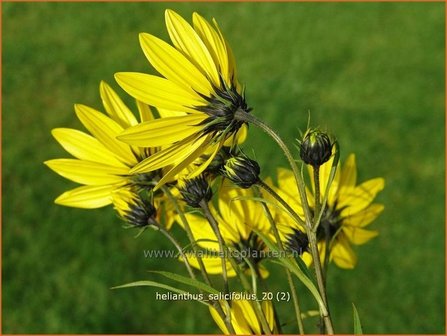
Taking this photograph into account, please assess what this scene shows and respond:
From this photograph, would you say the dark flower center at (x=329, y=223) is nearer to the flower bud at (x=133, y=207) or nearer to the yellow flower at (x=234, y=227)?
the yellow flower at (x=234, y=227)

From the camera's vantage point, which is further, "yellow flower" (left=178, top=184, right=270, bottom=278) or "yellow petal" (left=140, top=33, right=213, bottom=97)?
"yellow flower" (left=178, top=184, right=270, bottom=278)

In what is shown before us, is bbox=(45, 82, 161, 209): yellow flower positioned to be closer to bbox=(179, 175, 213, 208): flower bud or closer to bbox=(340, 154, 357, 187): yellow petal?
bbox=(179, 175, 213, 208): flower bud

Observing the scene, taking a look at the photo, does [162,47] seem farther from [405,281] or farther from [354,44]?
[354,44]

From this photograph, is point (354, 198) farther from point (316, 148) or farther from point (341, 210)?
point (316, 148)

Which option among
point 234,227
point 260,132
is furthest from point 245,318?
point 260,132

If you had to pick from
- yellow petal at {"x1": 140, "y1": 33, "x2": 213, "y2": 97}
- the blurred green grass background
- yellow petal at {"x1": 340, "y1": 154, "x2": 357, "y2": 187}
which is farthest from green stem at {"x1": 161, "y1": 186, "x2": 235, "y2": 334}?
the blurred green grass background

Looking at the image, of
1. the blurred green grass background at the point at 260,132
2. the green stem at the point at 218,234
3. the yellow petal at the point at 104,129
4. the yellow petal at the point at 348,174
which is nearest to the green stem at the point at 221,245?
the green stem at the point at 218,234

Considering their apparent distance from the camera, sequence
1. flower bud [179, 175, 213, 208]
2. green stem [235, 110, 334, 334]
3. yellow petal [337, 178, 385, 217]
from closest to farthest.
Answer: green stem [235, 110, 334, 334], flower bud [179, 175, 213, 208], yellow petal [337, 178, 385, 217]
